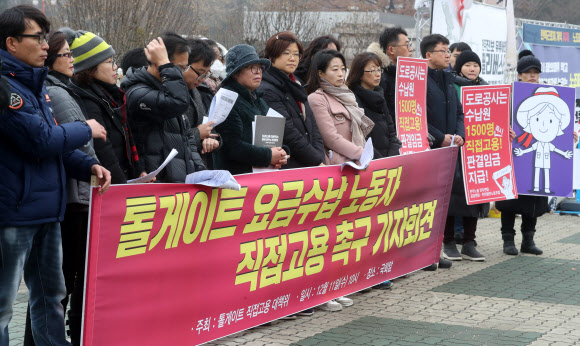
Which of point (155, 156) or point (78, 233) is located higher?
point (155, 156)

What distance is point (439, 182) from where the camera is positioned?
8062 mm

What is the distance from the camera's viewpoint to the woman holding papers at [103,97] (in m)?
4.89

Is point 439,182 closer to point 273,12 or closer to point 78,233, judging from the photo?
point 78,233

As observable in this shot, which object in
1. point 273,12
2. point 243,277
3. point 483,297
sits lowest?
point 483,297

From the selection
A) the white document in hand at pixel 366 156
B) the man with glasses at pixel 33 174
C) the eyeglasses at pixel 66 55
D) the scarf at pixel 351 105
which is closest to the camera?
the man with glasses at pixel 33 174

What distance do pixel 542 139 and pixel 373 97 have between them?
2826mm

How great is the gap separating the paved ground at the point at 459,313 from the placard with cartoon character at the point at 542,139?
928mm

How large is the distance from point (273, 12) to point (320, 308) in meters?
37.4

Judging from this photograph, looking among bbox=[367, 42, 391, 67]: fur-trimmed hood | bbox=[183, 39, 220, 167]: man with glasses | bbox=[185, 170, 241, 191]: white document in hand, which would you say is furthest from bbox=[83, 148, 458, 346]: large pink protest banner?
bbox=[367, 42, 391, 67]: fur-trimmed hood

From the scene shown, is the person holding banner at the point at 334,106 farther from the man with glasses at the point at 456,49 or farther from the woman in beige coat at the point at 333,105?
the man with glasses at the point at 456,49

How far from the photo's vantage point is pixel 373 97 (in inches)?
297

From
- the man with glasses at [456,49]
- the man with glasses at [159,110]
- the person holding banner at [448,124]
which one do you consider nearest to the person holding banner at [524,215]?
the person holding banner at [448,124]

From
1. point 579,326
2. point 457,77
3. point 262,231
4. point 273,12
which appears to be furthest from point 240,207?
point 273,12

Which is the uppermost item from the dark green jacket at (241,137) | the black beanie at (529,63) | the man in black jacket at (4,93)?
the black beanie at (529,63)
